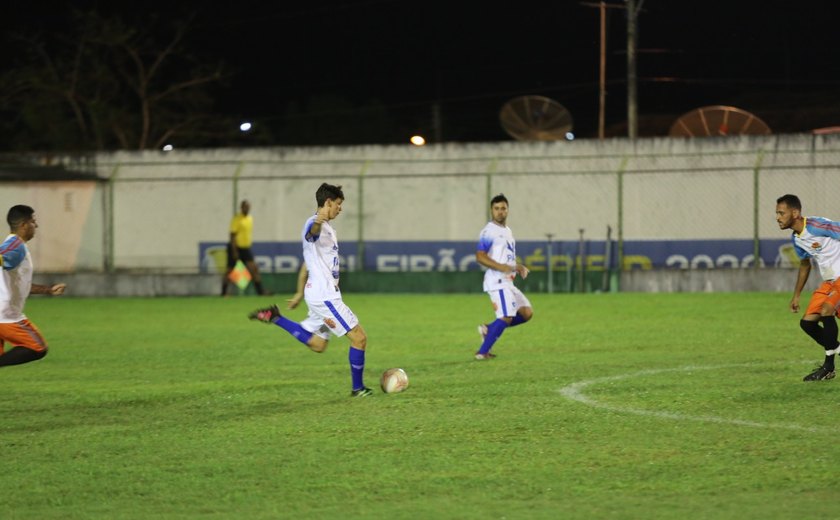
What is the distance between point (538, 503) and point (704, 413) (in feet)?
10.3

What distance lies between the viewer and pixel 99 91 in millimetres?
44688

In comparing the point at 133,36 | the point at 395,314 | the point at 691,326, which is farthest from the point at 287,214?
the point at 133,36

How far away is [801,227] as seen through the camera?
1081cm

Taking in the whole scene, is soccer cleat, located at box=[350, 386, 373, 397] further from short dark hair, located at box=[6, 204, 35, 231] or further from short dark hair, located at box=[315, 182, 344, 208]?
short dark hair, located at box=[6, 204, 35, 231]

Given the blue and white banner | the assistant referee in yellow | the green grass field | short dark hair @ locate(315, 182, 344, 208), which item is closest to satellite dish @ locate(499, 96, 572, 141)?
the blue and white banner

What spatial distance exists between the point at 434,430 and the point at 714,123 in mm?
24262

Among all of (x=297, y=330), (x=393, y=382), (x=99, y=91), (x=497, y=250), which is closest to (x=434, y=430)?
(x=393, y=382)

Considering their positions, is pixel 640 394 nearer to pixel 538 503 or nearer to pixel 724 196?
pixel 538 503

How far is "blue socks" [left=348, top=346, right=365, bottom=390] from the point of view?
10.4m

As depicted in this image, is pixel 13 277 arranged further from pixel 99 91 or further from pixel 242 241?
pixel 99 91

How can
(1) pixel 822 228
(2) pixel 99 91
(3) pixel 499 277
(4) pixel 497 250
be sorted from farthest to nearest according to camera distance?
(2) pixel 99 91, (4) pixel 497 250, (3) pixel 499 277, (1) pixel 822 228

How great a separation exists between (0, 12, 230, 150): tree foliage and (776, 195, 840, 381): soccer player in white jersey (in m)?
34.5

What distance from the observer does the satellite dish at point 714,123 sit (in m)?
30.8

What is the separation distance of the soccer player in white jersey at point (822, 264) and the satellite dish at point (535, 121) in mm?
22308
